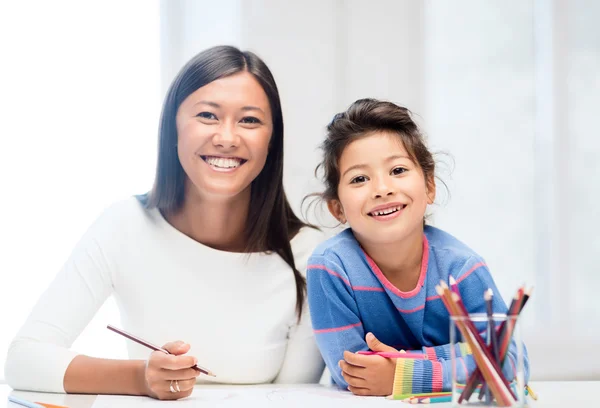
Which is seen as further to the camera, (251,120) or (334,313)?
(251,120)

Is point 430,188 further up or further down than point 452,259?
further up

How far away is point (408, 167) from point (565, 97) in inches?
33.1

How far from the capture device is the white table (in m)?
1.04

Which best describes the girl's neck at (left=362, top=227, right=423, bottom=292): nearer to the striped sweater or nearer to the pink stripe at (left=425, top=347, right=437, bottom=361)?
the striped sweater

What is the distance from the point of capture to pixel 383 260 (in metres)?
1.28

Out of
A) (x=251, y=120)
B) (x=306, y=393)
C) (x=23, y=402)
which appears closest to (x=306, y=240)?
(x=251, y=120)

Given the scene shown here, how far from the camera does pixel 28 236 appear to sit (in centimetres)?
174

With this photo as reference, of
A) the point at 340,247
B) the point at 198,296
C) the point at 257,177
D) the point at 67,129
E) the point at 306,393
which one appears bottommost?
the point at 306,393

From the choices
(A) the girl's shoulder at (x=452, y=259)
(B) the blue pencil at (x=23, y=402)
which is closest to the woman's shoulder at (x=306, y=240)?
(A) the girl's shoulder at (x=452, y=259)

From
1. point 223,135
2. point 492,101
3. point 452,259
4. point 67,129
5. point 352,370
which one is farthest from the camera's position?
point 492,101

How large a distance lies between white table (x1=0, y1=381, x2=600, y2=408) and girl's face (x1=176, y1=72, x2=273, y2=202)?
1.18 ft

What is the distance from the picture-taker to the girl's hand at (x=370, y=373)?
1119mm

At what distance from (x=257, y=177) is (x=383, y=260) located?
317 mm

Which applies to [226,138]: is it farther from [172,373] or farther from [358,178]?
[172,373]
